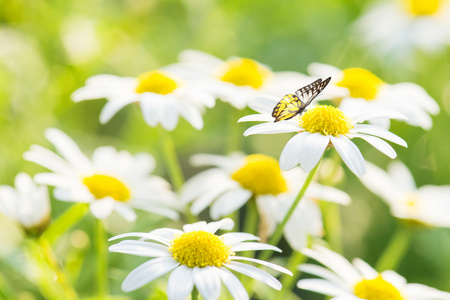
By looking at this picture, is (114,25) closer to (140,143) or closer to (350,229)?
(140,143)

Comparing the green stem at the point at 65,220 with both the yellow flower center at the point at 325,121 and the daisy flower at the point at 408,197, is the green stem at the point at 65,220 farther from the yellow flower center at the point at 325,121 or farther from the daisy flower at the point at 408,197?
the daisy flower at the point at 408,197

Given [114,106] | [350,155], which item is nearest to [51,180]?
[114,106]

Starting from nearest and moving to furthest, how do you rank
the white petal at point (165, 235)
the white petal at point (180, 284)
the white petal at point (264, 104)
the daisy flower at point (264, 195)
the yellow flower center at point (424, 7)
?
the white petal at point (180, 284), the white petal at point (165, 235), the white petal at point (264, 104), the daisy flower at point (264, 195), the yellow flower center at point (424, 7)

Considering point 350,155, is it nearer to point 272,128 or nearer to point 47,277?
point 272,128

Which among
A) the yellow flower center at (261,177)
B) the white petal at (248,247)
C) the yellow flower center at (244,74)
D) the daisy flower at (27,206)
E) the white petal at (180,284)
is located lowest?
the white petal at (180,284)

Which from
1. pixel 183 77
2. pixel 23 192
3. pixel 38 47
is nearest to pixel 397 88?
pixel 183 77

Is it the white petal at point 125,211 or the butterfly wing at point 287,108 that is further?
the white petal at point 125,211

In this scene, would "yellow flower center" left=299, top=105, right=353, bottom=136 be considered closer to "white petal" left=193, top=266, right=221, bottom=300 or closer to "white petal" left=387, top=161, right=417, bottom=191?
"white petal" left=193, top=266, right=221, bottom=300

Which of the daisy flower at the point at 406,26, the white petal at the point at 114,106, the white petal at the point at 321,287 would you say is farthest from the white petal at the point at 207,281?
the daisy flower at the point at 406,26
